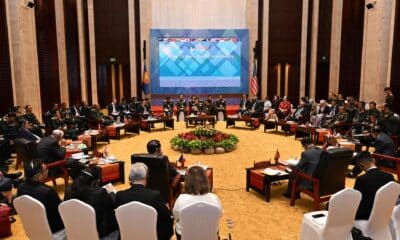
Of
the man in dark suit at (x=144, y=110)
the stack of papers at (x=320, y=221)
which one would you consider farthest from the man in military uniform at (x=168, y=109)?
the stack of papers at (x=320, y=221)

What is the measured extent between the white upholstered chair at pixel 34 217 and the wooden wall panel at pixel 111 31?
13664mm

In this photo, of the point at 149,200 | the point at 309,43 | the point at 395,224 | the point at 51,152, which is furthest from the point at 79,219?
the point at 309,43

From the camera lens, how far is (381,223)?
131 inches

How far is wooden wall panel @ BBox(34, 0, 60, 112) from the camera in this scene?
11578 millimetres

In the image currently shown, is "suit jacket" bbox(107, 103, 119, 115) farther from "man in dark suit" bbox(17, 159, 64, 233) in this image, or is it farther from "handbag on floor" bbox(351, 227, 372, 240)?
"handbag on floor" bbox(351, 227, 372, 240)

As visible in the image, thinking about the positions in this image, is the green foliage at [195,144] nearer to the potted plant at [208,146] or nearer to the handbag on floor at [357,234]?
the potted plant at [208,146]

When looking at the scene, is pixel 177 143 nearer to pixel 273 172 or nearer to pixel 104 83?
pixel 273 172

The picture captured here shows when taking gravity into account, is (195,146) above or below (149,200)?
below

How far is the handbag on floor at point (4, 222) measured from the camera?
421cm

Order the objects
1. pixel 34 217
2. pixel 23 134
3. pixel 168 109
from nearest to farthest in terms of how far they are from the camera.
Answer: pixel 34 217, pixel 23 134, pixel 168 109

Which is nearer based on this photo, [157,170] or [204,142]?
[157,170]

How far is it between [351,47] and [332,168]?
34.4ft

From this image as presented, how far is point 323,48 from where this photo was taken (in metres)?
15.9

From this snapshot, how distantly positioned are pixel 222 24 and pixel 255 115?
587cm
